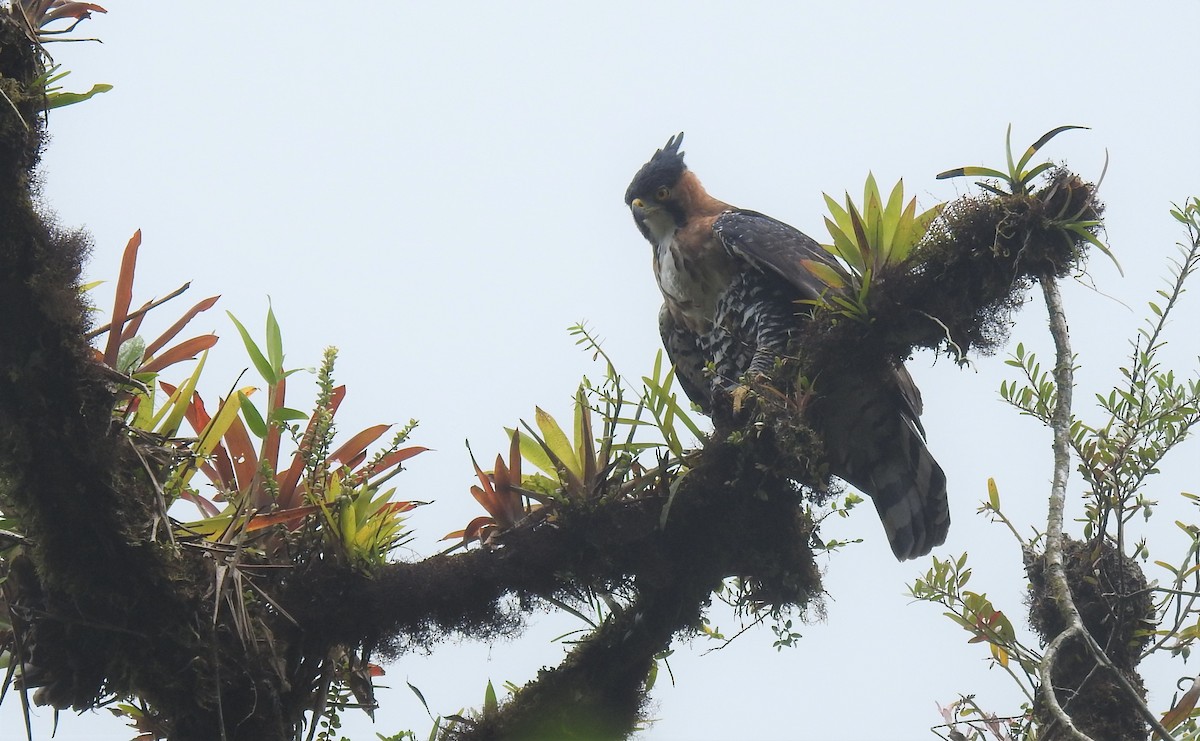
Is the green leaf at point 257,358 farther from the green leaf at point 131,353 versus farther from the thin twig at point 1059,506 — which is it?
the thin twig at point 1059,506

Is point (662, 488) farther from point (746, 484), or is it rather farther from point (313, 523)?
point (313, 523)

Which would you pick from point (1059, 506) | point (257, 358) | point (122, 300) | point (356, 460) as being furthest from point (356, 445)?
point (1059, 506)

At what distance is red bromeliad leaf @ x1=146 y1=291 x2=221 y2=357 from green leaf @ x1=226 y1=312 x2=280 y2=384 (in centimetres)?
17

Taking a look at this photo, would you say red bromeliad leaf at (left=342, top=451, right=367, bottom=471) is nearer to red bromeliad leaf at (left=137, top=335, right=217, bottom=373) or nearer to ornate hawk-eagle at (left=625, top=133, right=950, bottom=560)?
red bromeliad leaf at (left=137, top=335, right=217, bottom=373)

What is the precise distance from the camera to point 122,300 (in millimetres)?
2861

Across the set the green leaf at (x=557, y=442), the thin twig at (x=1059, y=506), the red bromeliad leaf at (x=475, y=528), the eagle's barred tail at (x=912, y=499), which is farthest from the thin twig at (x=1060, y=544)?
the red bromeliad leaf at (x=475, y=528)

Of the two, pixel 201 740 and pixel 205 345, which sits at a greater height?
pixel 205 345

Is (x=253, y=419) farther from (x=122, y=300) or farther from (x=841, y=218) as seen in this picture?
(x=841, y=218)

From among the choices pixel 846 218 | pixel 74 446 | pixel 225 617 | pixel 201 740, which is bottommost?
pixel 201 740

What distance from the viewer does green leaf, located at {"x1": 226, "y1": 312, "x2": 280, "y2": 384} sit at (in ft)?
9.98

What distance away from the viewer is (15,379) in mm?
2014

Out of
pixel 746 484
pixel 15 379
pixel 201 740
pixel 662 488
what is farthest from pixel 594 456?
pixel 15 379

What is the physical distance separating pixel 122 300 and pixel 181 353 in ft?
0.95

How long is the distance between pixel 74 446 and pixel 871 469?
2.80m
